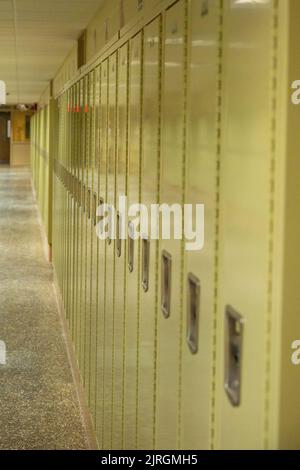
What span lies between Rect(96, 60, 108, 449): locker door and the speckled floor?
1.32 feet

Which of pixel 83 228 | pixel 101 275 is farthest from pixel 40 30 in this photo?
pixel 101 275

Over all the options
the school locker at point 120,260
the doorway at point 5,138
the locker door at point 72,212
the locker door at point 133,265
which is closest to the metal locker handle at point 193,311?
the locker door at point 133,265

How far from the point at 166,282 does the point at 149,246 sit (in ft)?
1.12

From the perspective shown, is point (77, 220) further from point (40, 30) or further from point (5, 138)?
point (5, 138)

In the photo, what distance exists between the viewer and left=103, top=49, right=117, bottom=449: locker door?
357cm

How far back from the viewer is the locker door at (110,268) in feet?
11.7

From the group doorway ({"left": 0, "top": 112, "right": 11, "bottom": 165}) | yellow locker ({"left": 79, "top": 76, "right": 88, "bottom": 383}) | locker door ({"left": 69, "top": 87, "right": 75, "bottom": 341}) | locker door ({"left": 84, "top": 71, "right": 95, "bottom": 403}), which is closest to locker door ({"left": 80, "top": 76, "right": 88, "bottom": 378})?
yellow locker ({"left": 79, "top": 76, "right": 88, "bottom": 383})

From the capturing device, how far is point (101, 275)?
404 centimetres

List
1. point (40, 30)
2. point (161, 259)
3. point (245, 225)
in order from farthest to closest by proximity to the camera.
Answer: point (40, 30) → point (161, 259) → point (245, 225)

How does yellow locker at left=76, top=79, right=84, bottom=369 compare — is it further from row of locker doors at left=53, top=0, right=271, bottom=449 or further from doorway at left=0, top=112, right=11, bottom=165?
Result: doorway at left=0, top=112, right=11, bottom=165

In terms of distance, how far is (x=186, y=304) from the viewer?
2.06 metres

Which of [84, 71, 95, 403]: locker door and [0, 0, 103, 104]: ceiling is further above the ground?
[0, 0, 103, 104]: ceiling
